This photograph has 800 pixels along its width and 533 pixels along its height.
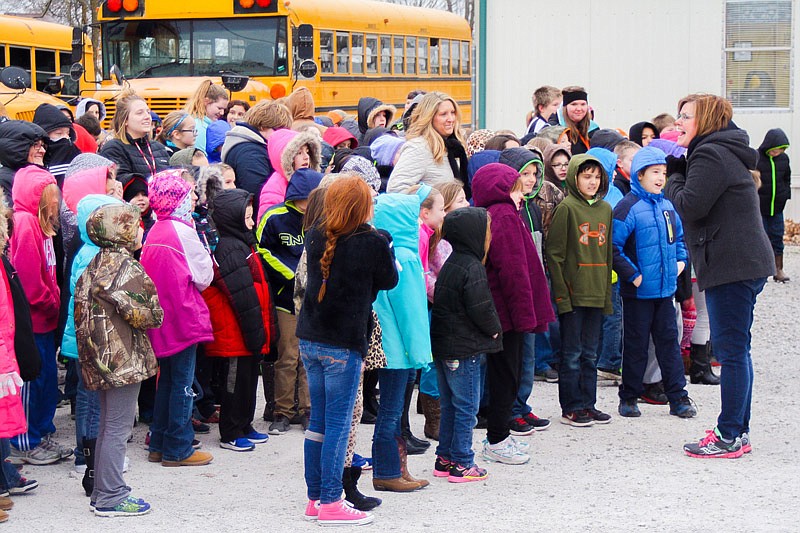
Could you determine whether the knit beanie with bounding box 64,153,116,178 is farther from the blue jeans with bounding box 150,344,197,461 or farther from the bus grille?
the bus grille

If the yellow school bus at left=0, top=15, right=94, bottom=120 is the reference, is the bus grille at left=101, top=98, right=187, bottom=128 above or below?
below

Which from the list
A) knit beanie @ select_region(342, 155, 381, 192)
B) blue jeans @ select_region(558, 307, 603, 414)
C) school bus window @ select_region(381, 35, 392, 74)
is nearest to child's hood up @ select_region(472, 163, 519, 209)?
knit beanie @ select_region(342, 155, 381, 192)

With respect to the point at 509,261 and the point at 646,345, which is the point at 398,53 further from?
the point at 509,261

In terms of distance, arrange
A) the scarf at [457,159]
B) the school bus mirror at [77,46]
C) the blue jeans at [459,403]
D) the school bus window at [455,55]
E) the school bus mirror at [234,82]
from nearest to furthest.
Result: the blue jeans at [459,403] < the scarf at [457,159] < the school bus mirror at [234,82] < the school bus mirror at [77,46] < the school bus window at [455,55]

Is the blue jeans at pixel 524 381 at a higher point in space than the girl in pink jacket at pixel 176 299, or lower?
lower

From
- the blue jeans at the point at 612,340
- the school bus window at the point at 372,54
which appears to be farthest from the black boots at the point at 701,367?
the school bus window at the point at 372,54

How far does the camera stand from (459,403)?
626 cm

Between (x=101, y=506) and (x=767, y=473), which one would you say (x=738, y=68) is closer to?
(x=767, y=473)

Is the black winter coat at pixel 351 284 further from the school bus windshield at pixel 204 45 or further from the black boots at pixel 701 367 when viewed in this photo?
the school bus windshield at pixel 204 45

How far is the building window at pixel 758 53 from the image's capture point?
1373 centimetres

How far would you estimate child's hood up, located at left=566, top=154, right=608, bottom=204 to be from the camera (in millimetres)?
7543

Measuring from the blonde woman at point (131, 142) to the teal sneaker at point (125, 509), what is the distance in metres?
2.84

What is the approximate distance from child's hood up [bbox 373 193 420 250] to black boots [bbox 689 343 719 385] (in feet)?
12.1

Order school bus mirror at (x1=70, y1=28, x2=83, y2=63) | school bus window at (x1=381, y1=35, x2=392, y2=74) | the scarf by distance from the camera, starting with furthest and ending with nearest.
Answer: school bus window at (x1=381, y1=35, x2=392, y2=74) < school bus mirror at (x1=70, y1=28, x2=83, y2=63) < the scarf
